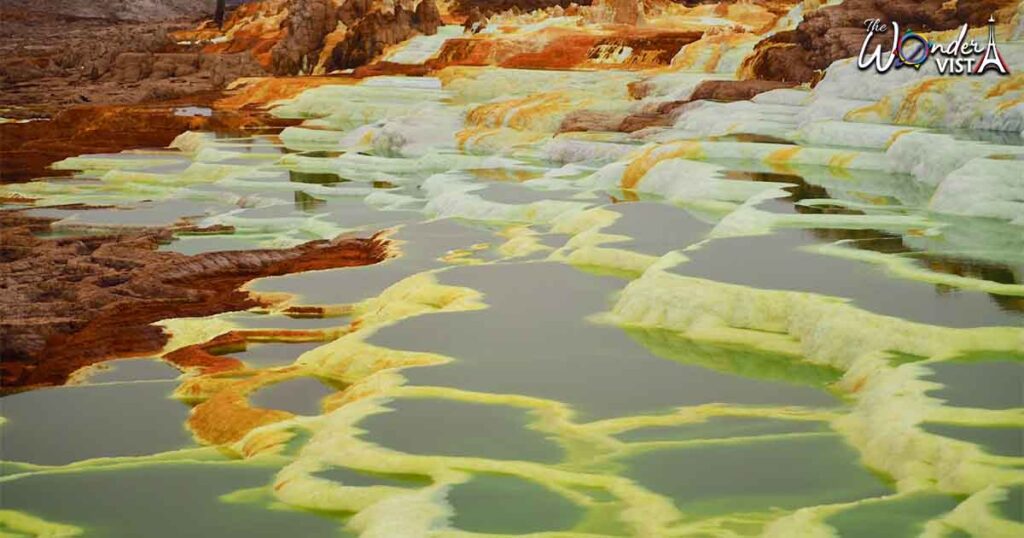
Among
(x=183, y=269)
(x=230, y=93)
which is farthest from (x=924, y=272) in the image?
(x=230, y=93)

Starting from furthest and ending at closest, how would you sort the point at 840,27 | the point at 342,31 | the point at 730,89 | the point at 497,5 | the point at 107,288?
the point at 497,5
the point at 342,31
the point at 840,27
the point at 730,89
the point at 107,288

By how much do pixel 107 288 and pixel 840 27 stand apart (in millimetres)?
14035

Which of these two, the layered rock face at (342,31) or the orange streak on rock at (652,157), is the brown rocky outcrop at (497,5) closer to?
the layered rock face at (342,31)

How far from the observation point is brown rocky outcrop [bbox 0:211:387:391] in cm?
759

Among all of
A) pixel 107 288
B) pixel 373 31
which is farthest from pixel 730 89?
pixel 373 31

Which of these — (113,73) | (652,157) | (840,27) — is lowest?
(113,73)

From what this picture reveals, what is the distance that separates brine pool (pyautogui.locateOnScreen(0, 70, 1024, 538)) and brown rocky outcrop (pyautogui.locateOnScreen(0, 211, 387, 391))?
14.0 inches

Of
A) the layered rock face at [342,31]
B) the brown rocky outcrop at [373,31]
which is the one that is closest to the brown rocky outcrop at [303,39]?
the layered rock face at [342,31]

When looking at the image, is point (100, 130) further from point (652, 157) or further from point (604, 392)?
point (604, 392)

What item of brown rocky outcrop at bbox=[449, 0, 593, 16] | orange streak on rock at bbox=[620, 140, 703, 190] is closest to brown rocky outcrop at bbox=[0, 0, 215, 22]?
brown rocky outcrop at bbox=[449, 0, 593, 16]

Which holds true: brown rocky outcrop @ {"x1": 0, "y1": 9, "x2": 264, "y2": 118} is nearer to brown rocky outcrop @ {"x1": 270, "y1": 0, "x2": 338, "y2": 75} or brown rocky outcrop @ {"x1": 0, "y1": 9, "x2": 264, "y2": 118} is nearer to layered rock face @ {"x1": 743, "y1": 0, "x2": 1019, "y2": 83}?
brown rocky outcrop @ {"x1": 270, "y1": 0, "x2": 338, "y2": 75}

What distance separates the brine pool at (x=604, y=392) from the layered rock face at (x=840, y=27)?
8850 millimetres

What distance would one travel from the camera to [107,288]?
30.3ft

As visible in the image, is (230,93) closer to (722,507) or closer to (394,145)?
(394,145)
